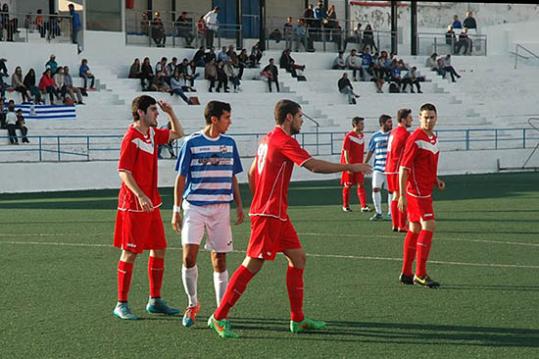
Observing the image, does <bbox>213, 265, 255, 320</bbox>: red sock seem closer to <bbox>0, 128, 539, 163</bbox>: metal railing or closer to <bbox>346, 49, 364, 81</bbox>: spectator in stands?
<bbox>0, 128, 539, 163</bbox>: metal railing

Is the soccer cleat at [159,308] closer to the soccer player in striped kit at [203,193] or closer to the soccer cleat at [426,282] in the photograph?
the soccer player in striped kit at [203,193]

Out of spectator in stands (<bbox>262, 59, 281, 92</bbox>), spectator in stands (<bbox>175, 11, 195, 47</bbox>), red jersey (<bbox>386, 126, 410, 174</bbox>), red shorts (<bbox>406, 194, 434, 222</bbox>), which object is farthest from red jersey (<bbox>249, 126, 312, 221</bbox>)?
spectator in stands (<bbox>175, 11, 195, 47</bbox>)

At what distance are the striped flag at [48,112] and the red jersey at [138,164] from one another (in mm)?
20893

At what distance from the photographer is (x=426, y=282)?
993 cm

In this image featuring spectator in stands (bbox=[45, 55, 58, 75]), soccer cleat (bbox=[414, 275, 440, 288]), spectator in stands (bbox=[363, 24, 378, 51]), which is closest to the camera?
soccer cleat (bbox=[414, 275, 440, 288])

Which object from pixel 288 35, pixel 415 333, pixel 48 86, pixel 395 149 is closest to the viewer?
pixel 415 333

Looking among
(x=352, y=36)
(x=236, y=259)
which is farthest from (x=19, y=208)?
(x=352, y=36)

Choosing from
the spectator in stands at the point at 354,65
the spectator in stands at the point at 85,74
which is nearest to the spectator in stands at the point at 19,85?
the spectator in stands at the point at 85,74

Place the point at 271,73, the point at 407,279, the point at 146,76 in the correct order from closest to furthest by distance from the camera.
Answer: the point at 407,279 → the point at 146,76 → the point at 271,73

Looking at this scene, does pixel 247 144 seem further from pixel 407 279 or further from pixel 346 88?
pixel 407 279

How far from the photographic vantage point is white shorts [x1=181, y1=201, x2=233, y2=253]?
319 inches

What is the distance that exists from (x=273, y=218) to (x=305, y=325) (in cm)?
88

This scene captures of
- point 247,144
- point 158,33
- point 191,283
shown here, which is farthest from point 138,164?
point 158,33

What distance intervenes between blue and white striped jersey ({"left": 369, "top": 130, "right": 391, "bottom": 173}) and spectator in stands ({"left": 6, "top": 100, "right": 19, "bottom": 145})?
12.9 meters
